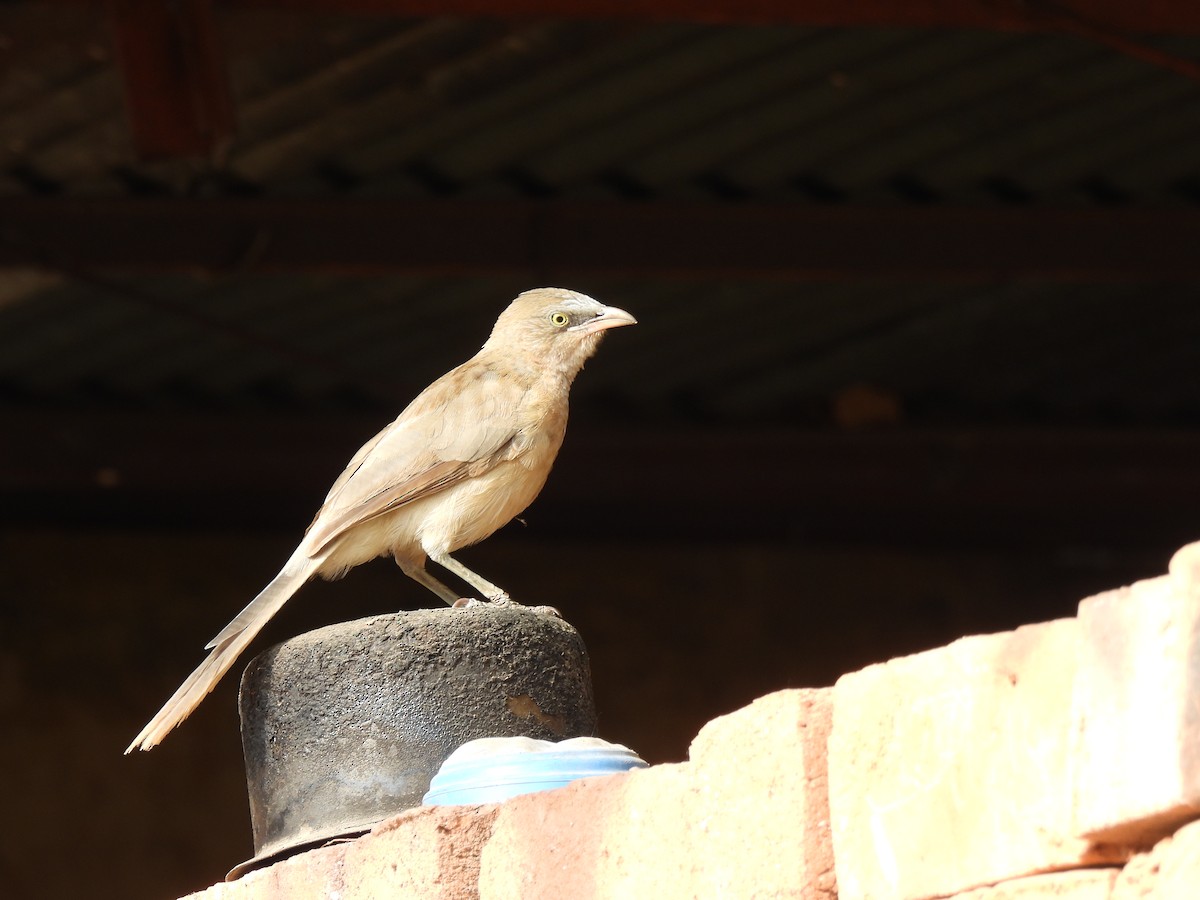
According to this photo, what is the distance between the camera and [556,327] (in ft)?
21.4

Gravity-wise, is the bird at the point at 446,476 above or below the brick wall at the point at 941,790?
above

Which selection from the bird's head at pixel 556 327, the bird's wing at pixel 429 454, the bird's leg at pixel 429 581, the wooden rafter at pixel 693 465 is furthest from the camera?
the wooden rafter at pixel 693 465

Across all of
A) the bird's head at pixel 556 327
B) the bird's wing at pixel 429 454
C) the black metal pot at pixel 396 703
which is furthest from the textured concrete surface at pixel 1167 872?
the bird's head at pixel 556 327

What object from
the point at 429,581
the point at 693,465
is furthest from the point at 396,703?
the point at 693,465

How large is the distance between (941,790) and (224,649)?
9.66ft

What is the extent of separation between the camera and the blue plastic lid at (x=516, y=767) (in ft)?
15.0

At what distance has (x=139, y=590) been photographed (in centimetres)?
1344

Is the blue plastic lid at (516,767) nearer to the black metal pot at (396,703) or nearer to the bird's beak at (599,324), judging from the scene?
the black metal pot at (396,703)

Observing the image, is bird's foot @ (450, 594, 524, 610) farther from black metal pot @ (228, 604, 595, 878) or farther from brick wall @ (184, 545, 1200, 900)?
brick wall @ (184, 545, 1200, 900)

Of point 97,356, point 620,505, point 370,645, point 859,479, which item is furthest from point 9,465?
point 370,645

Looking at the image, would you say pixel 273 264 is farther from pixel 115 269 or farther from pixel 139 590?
pixel 139 590

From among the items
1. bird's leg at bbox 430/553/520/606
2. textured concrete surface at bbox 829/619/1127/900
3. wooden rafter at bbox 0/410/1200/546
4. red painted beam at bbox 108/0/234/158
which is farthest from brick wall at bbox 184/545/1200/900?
wooden rafter at bbox 0/410/1200/546

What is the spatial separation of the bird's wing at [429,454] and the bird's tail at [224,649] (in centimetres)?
11

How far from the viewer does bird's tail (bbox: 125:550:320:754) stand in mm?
5411
